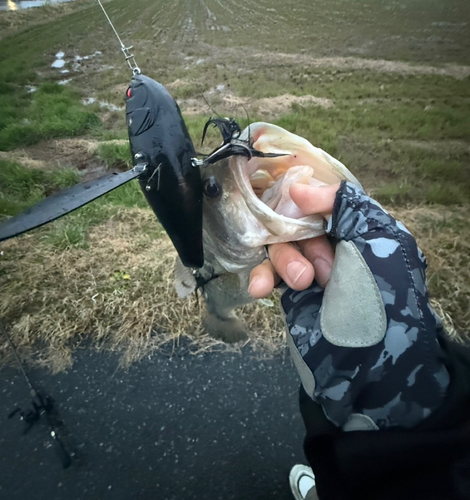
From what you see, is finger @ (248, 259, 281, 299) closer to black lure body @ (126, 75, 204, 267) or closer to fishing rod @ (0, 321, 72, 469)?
black lure body @ (126, 75, 204, 267)

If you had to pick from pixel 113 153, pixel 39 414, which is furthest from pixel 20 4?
pixel 39 414

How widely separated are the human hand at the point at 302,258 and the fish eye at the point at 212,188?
155mm

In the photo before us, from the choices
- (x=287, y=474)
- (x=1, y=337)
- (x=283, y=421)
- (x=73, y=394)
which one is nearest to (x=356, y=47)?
(x=283, y=421)

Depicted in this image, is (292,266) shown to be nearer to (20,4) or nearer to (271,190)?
(271,190)

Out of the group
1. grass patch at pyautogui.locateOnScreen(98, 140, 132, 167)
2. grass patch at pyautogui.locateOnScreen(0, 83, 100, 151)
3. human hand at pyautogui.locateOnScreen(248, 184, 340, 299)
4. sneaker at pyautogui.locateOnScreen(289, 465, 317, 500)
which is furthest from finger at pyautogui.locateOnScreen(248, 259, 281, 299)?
grass patch at pyautogui.locateOnScreen(0, 83, 100, 151)

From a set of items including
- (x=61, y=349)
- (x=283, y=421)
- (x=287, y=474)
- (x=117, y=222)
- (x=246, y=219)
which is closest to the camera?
(x=246, y=219)

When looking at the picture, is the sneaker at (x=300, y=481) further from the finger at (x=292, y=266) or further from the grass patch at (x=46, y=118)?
the grass patch at (x=46, y=118)

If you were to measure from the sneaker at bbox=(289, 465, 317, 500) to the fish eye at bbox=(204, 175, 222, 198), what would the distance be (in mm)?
883

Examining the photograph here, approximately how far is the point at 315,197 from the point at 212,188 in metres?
0.21

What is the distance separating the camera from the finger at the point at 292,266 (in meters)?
0.63

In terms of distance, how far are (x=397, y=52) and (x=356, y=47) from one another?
180 millimetres

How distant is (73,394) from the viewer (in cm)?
126

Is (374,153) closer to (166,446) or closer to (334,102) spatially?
(334,102)

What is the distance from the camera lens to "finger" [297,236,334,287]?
2.28 ft
